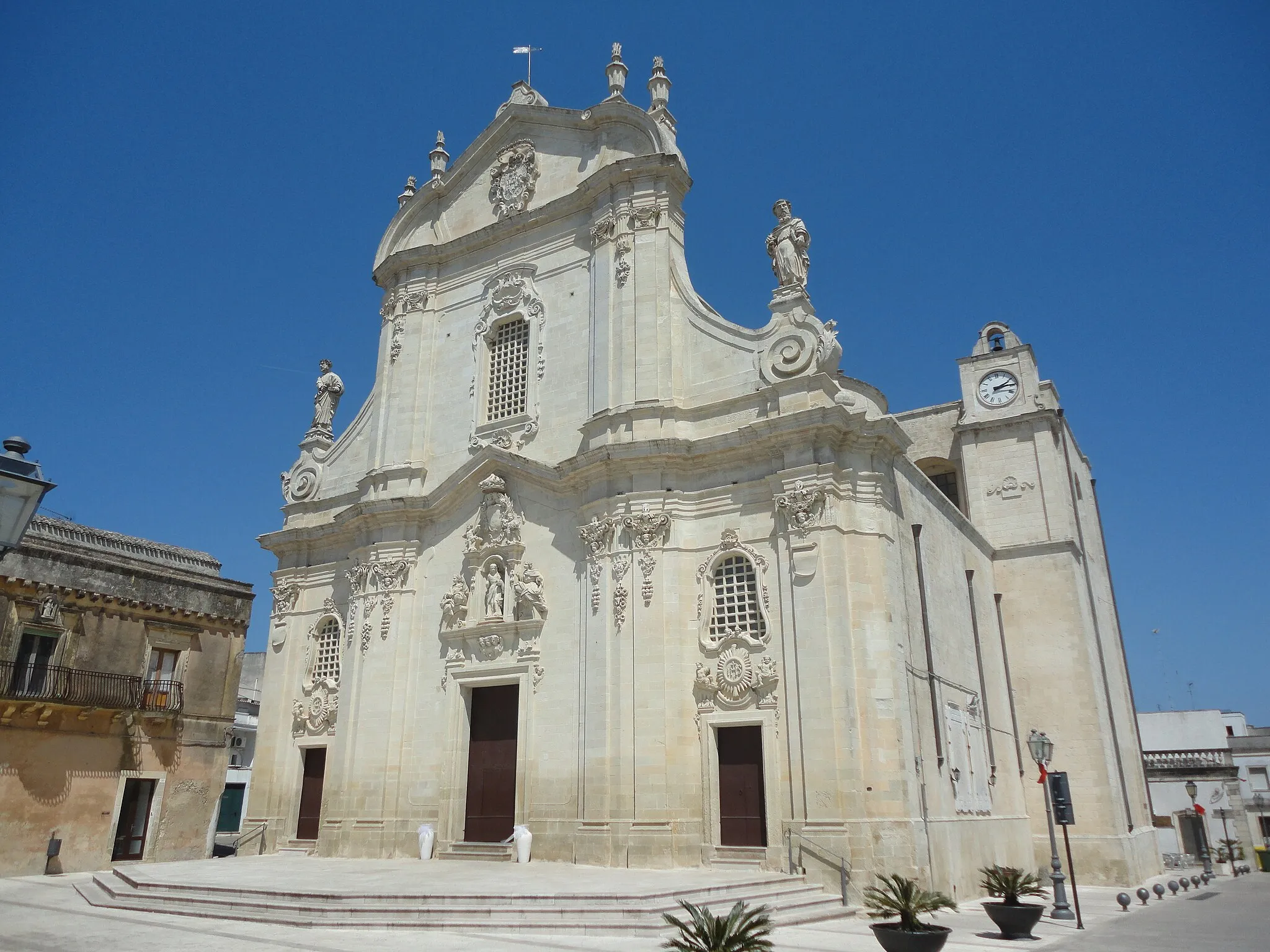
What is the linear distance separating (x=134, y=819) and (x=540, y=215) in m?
19.5

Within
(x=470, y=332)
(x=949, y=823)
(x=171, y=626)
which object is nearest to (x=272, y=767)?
(x=171, y=626)

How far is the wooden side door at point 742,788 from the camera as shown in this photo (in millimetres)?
18625

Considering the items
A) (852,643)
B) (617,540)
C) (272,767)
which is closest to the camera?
(852,643)

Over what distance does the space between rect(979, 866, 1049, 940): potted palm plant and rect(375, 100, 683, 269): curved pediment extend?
1748cm

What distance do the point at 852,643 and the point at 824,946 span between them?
672cm

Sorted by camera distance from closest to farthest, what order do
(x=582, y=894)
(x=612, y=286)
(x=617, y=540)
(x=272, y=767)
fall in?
(x=582, y=894)
(x=617, y=540)
(x=612, y=286)
(x=272, y=767)

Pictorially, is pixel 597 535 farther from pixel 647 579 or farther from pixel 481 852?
pixel 481 852

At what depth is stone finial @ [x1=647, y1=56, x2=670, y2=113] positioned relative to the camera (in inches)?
971

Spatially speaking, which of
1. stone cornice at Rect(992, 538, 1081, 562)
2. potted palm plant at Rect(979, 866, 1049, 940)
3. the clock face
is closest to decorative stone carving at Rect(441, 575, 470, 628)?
potted palm plant at Rect(979, 866, 1049, 940)

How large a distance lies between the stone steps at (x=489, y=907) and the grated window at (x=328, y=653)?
31.0 ft

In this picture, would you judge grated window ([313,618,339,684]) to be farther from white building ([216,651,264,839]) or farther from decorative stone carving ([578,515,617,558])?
white building ([216,651,264,839])

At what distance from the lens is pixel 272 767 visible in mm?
25750

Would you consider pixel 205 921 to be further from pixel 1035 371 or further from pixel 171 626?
pixel 1035 371

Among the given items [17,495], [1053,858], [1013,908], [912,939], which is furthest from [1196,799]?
[17,495]
